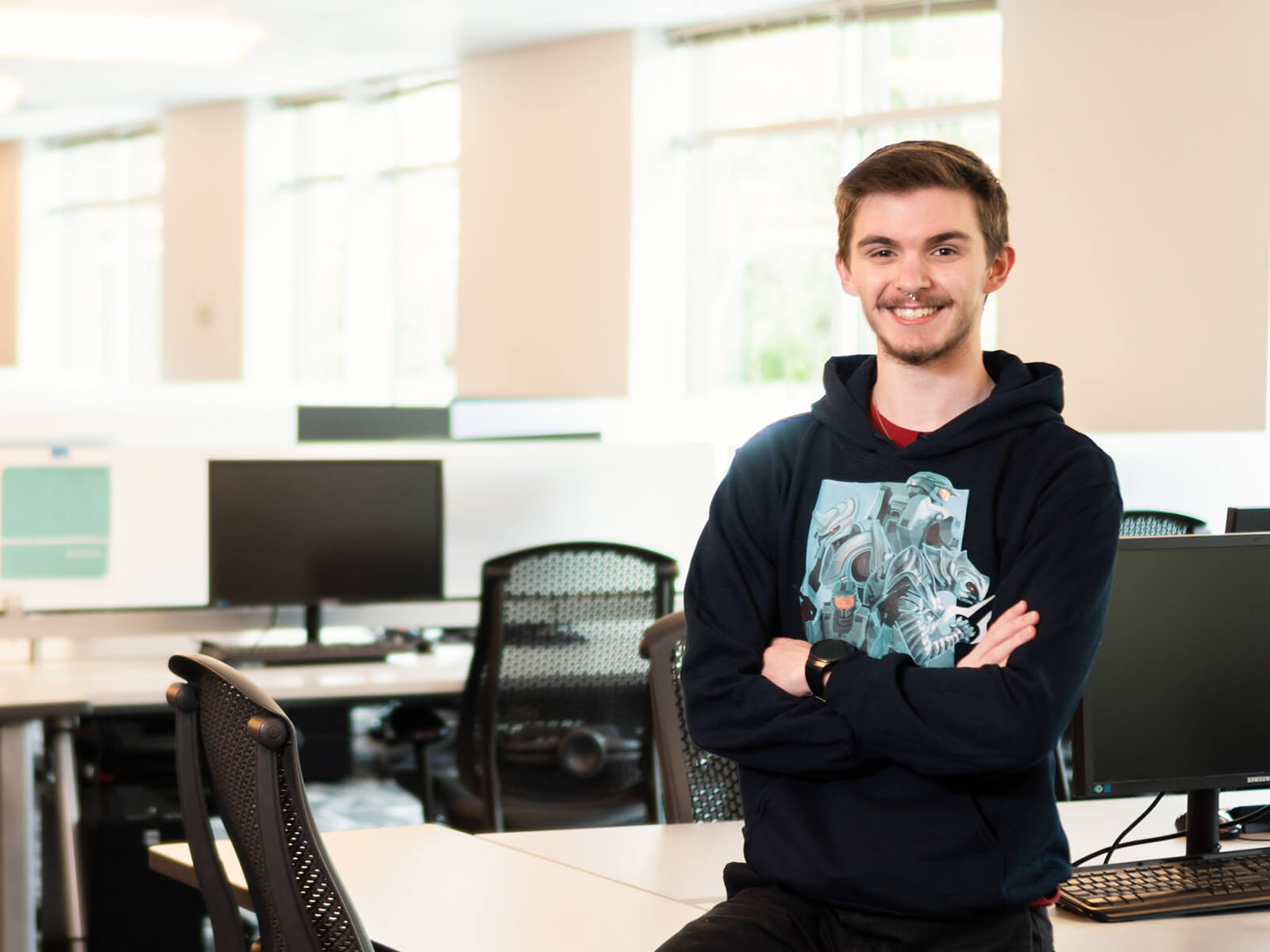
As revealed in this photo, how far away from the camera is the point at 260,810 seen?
4.14ft

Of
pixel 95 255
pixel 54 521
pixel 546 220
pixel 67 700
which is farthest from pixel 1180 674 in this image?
pixel 95 255

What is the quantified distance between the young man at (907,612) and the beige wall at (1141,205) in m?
4.11

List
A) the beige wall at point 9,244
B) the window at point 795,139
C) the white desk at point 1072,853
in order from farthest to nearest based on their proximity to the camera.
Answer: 1. the beige wall at point 9,244
2. the window at point 795,139
3. the white desk at point 1072,853

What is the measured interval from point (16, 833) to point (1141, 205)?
443 cm

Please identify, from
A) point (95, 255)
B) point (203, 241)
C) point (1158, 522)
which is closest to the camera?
point (1158, 522)

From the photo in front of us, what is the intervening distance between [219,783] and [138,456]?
2.26 m

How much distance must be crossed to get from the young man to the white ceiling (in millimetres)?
5484

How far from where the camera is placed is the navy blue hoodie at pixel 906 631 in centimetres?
137

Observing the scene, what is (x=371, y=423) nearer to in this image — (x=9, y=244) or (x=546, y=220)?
(x=546, y=220)

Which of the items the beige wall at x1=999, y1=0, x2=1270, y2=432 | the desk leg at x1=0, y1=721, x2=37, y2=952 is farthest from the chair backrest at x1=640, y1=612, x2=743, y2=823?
the beige wall at x1=999, y1=0, x2=1270, y2=432

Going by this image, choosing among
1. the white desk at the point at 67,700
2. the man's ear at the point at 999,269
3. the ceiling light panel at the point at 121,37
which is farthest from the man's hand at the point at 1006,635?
the ceiling light panel at the point at 121,37

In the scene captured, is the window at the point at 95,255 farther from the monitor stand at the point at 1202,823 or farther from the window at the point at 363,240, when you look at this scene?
the monitor stand at the point at 1202,823

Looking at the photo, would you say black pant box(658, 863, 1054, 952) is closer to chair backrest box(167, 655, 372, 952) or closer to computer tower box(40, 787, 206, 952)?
chair backrest box(167, 655, 372, 952)

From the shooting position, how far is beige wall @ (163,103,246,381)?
9875 millimetres
